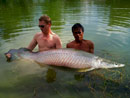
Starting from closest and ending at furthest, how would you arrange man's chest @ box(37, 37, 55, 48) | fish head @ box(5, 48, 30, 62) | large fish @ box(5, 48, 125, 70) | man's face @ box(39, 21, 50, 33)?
large fish @ box(5, 48, 125, 70) → man's face @ box(39, 21, 50, 33) → fish head @ box(5, 48, 30, 62) → man's chest @ box(37, 37, 55, 48)

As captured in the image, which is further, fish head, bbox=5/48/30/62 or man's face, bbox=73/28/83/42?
fish head, bbox=5/48/30/62

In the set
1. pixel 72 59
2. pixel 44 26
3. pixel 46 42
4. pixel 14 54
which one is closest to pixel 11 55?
pixel 14 54

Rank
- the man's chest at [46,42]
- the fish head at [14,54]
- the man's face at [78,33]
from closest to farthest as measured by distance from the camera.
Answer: the man's face at [78,33]
the fish head at [14,54]
the man's chest at [46,42]

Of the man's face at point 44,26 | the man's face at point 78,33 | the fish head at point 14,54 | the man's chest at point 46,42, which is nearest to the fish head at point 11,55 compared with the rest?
the fish head at point 14,54

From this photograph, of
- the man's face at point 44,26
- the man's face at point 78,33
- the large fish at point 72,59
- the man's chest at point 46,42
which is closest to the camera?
the large fish at point 72,59

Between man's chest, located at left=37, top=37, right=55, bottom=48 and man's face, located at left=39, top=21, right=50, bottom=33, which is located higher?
man's face, located at left=39, top=21, right=50, bottom=33

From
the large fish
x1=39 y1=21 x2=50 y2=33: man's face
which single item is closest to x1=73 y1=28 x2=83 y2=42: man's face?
the large fish

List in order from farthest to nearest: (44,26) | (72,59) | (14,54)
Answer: (14,54) → (44,26) → (72,59)

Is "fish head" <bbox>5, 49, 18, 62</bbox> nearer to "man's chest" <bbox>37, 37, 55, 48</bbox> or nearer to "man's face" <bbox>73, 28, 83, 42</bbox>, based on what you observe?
"man's chest" <bbox>37, 37, 55, 48</bbox>

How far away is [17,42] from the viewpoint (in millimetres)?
5910

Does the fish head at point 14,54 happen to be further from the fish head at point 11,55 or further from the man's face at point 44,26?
the man's face at point 44,26

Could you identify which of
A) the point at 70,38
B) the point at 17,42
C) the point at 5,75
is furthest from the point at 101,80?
the point at 17,42

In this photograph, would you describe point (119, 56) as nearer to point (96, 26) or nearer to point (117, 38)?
point (117, 38)

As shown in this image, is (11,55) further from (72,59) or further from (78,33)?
(78,33)
